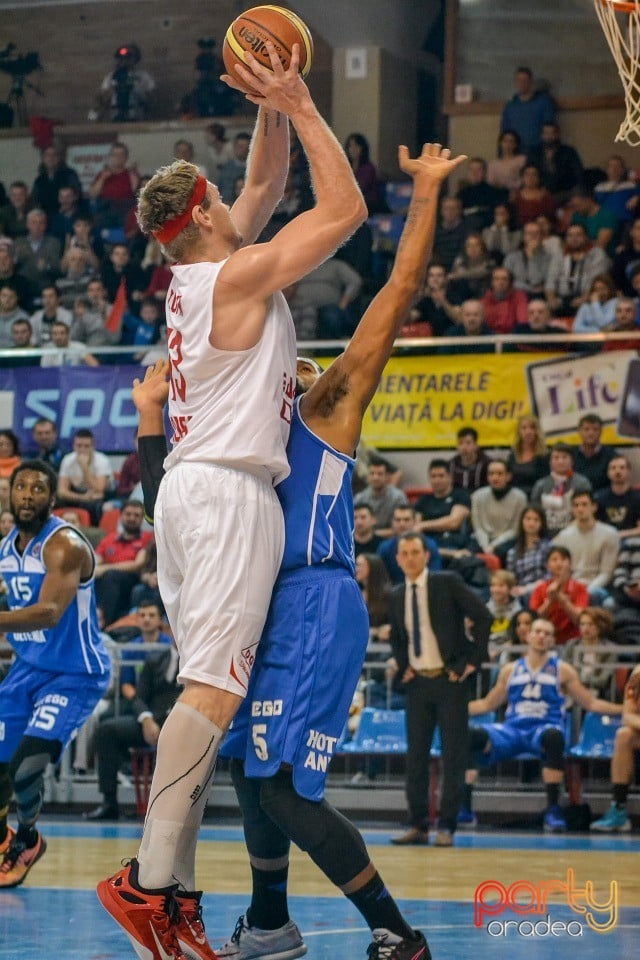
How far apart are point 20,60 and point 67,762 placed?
13.4 meters

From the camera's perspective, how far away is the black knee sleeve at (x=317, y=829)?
15.3ft

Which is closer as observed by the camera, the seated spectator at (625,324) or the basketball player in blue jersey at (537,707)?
the basketball player in blue jersey at (537,707)

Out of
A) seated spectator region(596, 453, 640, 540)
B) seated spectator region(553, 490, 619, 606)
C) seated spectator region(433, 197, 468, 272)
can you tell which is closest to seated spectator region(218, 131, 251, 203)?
seated spectator region(433, 197, 468, 272)

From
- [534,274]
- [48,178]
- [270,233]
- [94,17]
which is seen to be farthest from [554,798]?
[94,17]

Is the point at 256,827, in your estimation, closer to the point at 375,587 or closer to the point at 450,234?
the point at 375,587

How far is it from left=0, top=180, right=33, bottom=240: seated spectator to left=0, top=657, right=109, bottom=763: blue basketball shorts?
1271 cm

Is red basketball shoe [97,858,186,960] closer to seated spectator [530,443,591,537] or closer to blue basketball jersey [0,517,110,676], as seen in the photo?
blue basketball jersey [0,517,110,676]

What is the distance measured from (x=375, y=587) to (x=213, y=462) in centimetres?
836

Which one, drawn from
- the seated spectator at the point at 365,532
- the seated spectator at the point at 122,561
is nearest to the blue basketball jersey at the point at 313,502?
the seated spectator at the point at 365,532

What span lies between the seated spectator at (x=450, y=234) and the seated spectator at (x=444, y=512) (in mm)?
3474

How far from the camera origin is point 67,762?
12.7 metres

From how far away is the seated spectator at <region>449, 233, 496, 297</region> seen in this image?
54.0ft

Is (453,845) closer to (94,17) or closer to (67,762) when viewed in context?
(67,762)

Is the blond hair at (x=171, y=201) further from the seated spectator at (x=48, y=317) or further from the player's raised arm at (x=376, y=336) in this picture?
the seated spectator at (x=48, y=317)
